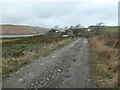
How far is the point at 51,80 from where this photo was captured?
4438 millimetres

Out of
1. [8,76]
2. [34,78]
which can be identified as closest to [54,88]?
[34,78]

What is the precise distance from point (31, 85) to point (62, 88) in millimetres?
1240

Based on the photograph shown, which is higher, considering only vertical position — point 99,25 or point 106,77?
point 99,25

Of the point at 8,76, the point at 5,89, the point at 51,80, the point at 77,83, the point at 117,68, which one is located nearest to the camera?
the point at 5,89

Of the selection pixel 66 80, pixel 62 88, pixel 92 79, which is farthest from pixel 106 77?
pixel 62 88

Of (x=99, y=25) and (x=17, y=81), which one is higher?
(x=99, y=25)

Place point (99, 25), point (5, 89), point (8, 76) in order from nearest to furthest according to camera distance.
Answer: point (5, 89)
point (8, 76)
point (99, 25)

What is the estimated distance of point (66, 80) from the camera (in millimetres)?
4445

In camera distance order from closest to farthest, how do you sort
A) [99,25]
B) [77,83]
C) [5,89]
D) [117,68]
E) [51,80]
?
1. [5,89]
2. [77,83]
3. [51,80]
4. [117,68]
5. [99,25]

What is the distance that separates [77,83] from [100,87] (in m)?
0.88

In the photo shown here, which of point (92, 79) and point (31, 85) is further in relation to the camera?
point (92, 79)

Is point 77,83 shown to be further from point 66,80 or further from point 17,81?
point 17,81

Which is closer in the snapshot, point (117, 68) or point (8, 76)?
point (8, 76)

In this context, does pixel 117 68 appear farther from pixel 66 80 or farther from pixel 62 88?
pixel 62 88
